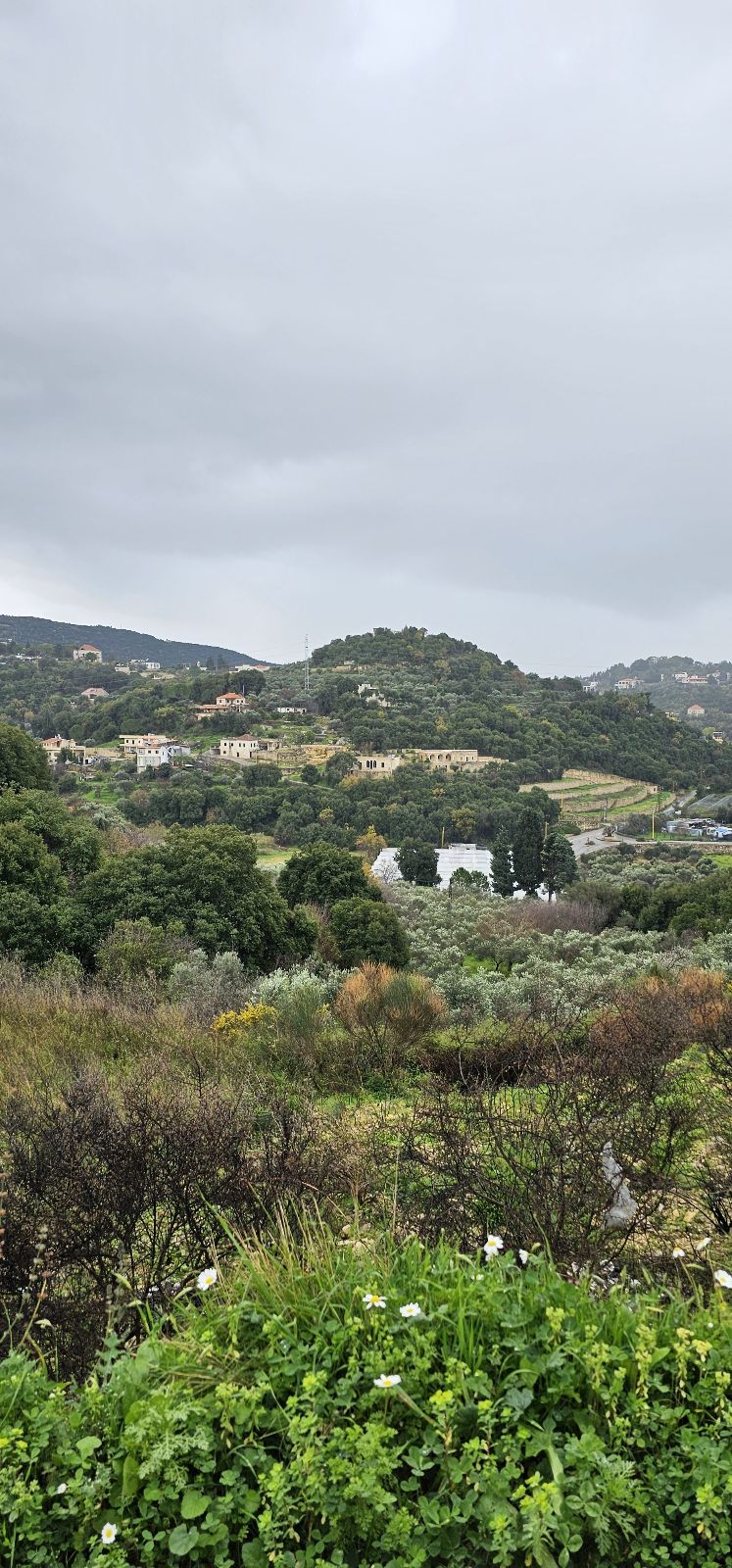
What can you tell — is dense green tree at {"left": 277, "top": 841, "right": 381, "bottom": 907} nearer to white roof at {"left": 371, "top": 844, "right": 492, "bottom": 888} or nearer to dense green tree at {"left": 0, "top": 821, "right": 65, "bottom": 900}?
dense green tree at {"left": 0, "top": 821, "right": 65, "bottom": 900}

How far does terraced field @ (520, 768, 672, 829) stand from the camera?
57.8 metres

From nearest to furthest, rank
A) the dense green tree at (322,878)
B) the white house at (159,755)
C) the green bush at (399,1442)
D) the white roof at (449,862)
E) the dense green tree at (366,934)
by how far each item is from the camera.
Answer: the green bush at (399,1442), the dense green tree at (366,934), the dense green tree at (322,878), the white roof at (449,862), the white house at (159,755)

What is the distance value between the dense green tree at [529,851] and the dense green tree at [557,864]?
0.95 ft

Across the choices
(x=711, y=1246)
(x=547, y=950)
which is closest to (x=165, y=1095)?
(x=711, y=1246)

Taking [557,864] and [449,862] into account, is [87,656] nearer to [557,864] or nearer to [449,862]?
[449,862]

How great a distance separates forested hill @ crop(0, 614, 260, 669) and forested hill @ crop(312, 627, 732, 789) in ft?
162

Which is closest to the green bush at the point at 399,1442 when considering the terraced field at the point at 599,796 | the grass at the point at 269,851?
the grass at the point at 269,851

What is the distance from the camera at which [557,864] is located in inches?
1460

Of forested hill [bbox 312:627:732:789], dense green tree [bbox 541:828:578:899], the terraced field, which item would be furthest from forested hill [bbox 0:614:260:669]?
dense green tree [bbox 541:828:578:899]

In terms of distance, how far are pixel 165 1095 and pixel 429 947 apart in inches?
626

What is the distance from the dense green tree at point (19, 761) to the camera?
1994 centimetres

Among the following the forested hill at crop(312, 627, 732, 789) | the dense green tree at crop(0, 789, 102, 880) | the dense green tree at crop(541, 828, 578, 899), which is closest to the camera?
the dense green tree at crop(0, 789, 102, 880)

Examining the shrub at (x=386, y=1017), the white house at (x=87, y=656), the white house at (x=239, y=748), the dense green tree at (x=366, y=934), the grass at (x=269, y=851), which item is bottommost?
the grass at (x=269, y=851)

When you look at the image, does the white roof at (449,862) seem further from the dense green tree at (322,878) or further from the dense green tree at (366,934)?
the dense green tree at (366,934)
